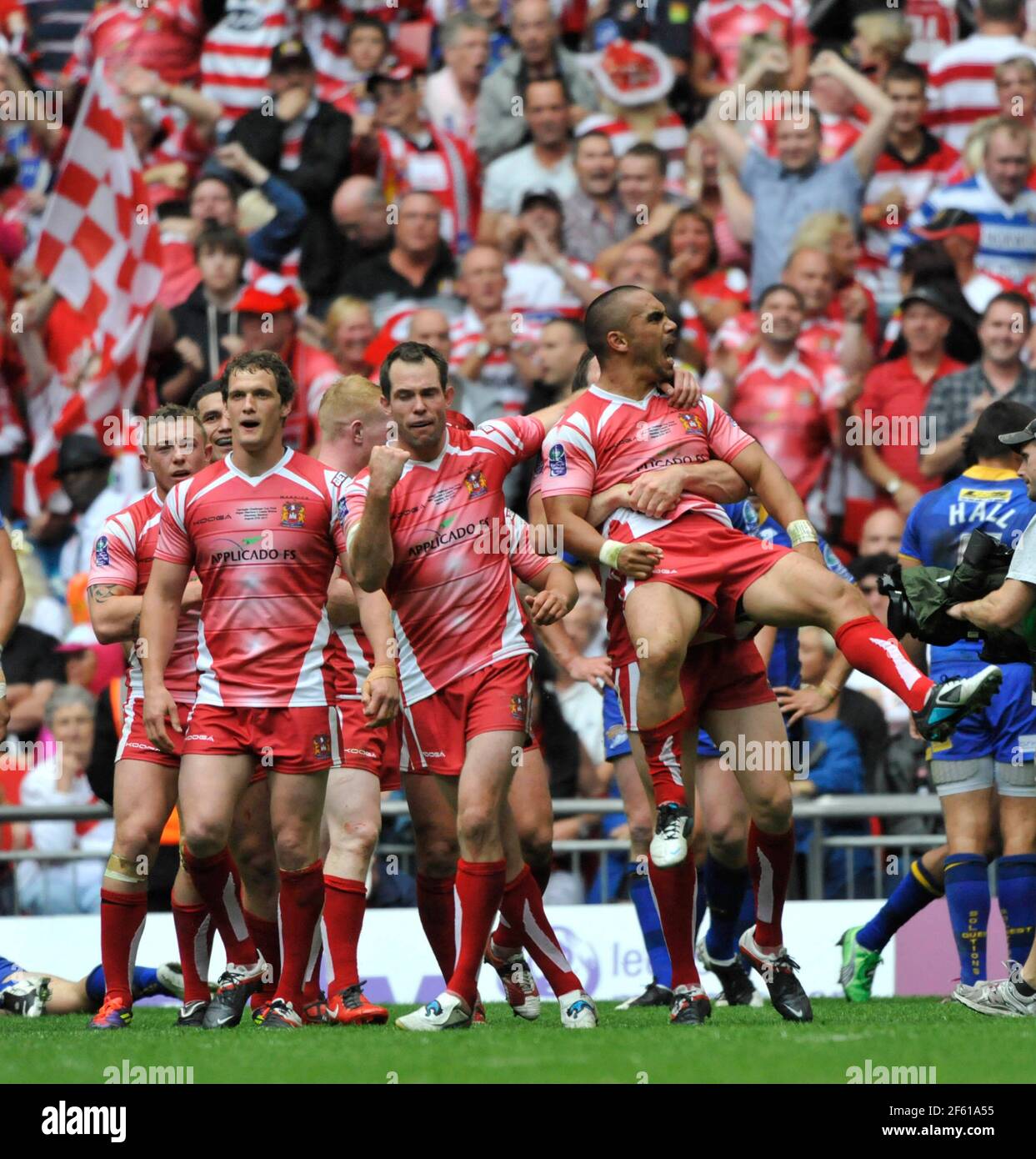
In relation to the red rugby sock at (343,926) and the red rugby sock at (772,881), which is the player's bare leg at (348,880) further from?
the red rugby sock at (772,881)

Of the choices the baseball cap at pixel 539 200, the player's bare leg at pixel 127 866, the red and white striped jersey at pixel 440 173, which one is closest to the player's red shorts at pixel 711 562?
the player's bare leg at pixel 127 866

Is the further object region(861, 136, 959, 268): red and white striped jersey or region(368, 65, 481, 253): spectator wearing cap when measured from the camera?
region(368, 65, 481, 253): spectator wearing cap

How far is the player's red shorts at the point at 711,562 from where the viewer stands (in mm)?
7848

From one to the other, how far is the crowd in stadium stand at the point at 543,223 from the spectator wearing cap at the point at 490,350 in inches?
0.9

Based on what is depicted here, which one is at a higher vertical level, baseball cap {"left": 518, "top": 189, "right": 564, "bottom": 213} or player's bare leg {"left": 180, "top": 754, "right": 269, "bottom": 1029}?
baseball cap {"left": 518, "top": 189, "right": 564, "bottom": 213}

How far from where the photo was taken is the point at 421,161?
49.6ft

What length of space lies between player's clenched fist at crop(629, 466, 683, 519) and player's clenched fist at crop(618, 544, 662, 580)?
21cm

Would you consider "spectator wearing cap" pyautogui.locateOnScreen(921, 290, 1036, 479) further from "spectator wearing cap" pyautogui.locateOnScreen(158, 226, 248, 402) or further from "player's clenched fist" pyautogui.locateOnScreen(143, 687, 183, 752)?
"player's clenched fist" pyautogui.locateOnScreen(143, 687, 183, 752)

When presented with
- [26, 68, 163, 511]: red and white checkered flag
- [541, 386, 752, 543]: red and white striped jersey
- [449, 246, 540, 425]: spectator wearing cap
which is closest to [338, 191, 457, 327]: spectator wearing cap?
[449, 246, 540, 425]: spectator wearing cap

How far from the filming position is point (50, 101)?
631 inches

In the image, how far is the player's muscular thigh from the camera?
7609mm

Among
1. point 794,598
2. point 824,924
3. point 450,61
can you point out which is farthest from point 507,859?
point 450,61

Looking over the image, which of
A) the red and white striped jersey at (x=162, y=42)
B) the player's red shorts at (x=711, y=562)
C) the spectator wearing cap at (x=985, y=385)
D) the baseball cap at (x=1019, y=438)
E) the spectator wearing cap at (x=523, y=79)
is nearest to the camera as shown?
the player's red shorts at (x=711, y=562)

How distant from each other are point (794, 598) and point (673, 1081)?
2.47 metres
